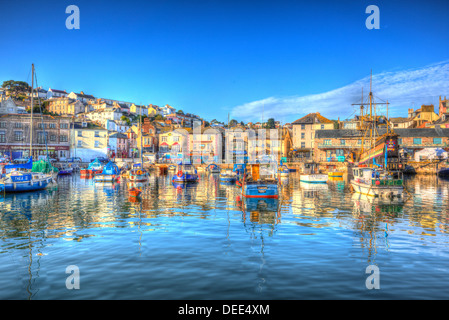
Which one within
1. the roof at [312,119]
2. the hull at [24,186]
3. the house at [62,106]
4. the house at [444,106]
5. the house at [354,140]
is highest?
the house at [62,106]

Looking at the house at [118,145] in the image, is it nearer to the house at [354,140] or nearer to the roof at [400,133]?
the house at [354,140]

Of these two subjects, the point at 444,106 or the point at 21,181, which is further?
the point at 444,106

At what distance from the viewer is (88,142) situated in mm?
111312

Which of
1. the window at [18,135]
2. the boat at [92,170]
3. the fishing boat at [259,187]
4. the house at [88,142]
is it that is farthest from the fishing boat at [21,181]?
the house at [88,142]

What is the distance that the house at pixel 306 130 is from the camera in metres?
107

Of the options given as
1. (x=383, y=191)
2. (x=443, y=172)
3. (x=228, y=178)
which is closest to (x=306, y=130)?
(x=443, y=172)

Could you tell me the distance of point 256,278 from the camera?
12.2 m

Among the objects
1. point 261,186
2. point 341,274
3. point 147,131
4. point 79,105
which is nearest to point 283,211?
point 261,186

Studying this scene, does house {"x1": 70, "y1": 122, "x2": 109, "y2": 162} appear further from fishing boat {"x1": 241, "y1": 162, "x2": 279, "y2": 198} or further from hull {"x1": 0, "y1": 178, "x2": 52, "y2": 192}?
fishing boat {"x1": 241, "y1": 162, "x2": 279, "y2": 198}

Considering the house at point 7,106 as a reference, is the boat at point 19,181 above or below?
below

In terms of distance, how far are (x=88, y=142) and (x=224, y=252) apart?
4158 inches

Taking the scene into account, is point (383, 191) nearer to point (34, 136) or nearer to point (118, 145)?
point (118, 145)

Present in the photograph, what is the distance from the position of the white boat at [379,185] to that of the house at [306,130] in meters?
67.2
